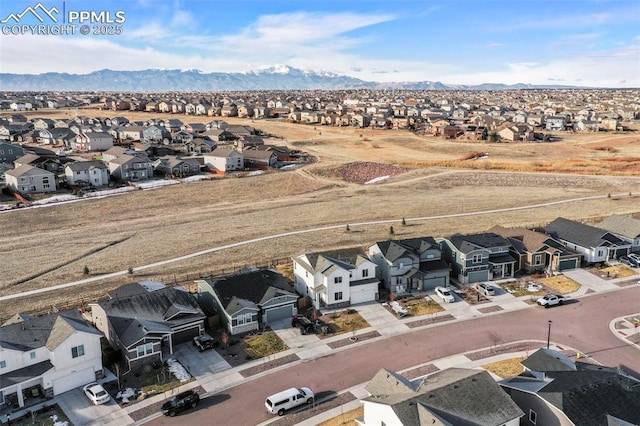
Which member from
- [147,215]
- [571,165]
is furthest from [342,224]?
[571,165]

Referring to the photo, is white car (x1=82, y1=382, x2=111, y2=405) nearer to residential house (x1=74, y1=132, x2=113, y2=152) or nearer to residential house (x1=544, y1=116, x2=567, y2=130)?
residential house (x1=74, y1=132, x2=113, y2=152)

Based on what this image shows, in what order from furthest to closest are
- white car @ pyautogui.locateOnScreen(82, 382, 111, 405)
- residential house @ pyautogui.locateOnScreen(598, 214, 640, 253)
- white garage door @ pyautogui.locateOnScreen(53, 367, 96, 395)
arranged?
residential house @ pyautogui.locateOnScreen(598, 214, 640, 253) → white garage door @ pyautogui.locateOnScreen(53, 367, 96, 395) → white car @ pyautogui.locateOnScreen(82, 382, 111, 405)

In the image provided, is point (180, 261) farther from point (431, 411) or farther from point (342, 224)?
point (431, 411)

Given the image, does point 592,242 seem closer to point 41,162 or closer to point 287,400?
point 287,400

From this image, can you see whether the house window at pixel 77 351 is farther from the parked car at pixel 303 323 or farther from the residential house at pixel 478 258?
the residential house at pixel 478 258

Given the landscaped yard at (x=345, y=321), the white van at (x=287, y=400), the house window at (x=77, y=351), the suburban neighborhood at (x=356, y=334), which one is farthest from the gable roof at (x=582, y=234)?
the house window at (x=77, y=351)

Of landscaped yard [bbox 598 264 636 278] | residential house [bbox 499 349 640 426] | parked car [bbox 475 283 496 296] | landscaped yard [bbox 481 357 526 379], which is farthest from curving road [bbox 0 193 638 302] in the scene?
residential house [bbox 499 349 640 426]
